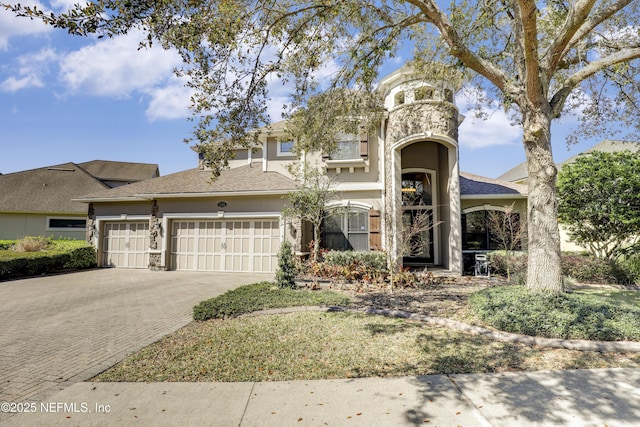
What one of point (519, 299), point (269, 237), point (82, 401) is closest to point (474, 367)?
point (519, 299)

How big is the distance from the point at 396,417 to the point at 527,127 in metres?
6.13

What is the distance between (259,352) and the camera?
4598 mm

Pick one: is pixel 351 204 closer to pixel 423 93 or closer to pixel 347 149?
pixel 347 149

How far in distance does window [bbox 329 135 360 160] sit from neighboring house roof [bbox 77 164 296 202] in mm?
2265

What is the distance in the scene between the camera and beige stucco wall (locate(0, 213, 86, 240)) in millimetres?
18156

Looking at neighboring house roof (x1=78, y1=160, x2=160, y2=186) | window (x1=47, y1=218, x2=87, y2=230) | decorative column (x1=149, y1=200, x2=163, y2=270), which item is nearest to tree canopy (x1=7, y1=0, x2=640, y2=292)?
decorative column (x1=149, y1=200, x2=163, y2=270)

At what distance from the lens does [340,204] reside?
43.0 feet

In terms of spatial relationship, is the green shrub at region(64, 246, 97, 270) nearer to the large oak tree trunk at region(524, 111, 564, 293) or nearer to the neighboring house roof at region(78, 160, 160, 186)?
the neighboring house roof at region(78, 160, 160, 186)

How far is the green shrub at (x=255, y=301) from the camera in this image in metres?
6.54

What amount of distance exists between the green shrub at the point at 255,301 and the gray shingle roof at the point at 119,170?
21.1 meters

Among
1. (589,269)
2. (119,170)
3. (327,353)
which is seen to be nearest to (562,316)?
(327,353)

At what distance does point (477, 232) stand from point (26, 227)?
24483mm

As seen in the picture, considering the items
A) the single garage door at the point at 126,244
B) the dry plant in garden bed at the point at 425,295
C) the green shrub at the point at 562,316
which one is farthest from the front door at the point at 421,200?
the single garage door at the point at 126,244

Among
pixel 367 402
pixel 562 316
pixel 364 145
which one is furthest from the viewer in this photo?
pixel 364 145
